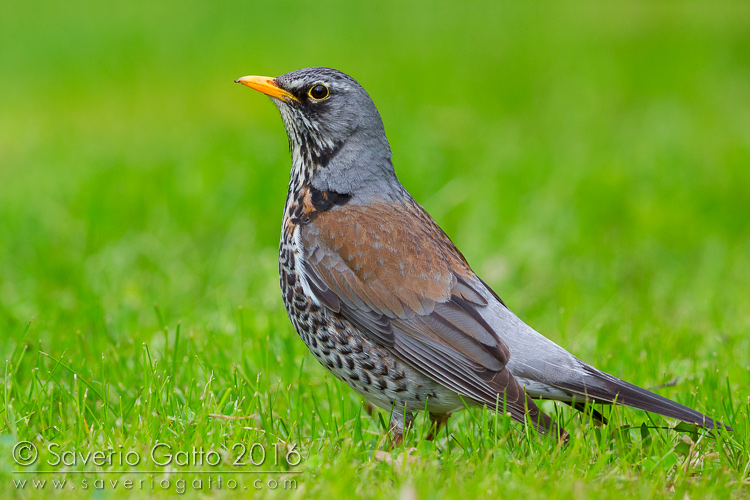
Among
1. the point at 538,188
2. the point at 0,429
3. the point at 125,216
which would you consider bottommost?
the point at 0,429

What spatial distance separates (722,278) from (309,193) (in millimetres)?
3896

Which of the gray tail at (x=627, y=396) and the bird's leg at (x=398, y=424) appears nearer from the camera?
the gray tail at (x=627, y=396)

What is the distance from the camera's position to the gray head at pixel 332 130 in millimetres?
4457

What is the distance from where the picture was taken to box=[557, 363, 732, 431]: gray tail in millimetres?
3605

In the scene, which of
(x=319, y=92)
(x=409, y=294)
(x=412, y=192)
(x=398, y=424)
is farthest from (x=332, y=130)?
(x=412, y=192)

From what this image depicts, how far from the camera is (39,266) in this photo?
6.36m

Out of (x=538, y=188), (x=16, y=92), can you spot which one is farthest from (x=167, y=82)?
(x=538, y=188)

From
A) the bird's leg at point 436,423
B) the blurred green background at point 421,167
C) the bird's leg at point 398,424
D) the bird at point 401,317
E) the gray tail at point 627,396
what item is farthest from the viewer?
the blurred green background at point 421,167

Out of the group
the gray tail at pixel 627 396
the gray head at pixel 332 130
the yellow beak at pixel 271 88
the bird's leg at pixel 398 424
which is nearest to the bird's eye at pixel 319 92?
the gray head at pixel 332 130

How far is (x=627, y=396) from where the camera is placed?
3.70 m

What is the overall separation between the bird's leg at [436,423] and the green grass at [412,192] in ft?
0.35

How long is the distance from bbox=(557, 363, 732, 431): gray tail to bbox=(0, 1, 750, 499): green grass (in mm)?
158

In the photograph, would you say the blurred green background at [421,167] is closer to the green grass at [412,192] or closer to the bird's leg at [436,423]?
the green grass at [412,192]

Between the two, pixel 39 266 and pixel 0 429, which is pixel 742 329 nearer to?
pixel 0 429
